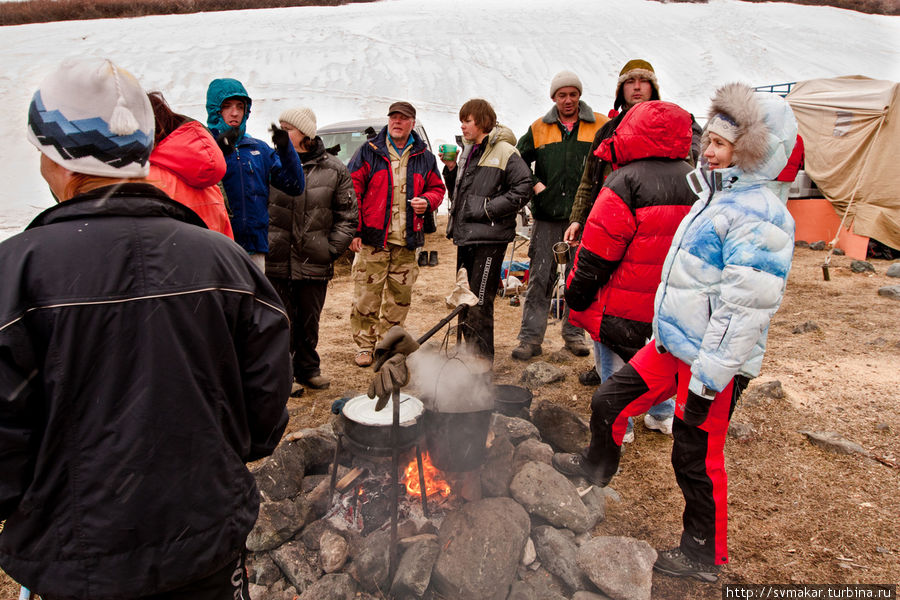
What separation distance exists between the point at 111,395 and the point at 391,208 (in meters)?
4.02

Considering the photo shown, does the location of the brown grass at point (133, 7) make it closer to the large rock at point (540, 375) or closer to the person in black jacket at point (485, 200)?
the person in black jacket at point (485, 200)

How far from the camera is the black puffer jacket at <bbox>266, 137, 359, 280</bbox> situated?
4.40 meters

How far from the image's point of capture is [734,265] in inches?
84.3

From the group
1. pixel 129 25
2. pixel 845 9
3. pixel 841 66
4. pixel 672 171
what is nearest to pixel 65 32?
pixel 129 25

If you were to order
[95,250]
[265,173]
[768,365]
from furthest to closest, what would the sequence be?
1. [768,365]
2. [265,173]
3. [95,250]

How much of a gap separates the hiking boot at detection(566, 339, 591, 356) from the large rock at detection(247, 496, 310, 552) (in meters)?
3.65

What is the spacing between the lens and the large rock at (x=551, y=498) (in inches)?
112

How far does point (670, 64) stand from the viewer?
31078 mm

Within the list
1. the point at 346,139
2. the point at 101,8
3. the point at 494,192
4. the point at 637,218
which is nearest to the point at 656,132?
the point at 637,218

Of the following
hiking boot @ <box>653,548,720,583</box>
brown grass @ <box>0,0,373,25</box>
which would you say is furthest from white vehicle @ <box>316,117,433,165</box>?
brown grass @ <box>0,0,373,25</box>

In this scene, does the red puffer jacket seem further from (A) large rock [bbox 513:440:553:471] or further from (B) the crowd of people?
(A) large rock [bbox 513:440:553:471]

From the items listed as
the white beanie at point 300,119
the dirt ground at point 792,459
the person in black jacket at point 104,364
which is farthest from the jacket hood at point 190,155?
the dirt ground at point 792,459

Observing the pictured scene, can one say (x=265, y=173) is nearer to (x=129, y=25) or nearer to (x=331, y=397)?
(x=331, y=397)

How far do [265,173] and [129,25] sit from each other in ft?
119
